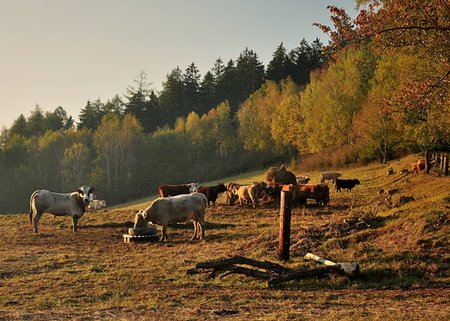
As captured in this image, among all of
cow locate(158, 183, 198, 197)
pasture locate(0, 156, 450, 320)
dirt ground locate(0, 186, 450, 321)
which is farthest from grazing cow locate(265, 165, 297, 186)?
dirt ground locate(0, 186, 450, 321)

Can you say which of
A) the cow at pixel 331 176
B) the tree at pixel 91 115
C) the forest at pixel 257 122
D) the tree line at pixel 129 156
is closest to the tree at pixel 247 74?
the forest at pixel 257 122

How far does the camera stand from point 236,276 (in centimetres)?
1195

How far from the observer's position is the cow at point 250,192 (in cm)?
2891

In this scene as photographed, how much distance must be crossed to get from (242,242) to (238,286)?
585cm

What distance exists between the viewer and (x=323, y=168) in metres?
53.5

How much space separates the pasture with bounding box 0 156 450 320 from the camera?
8.87m

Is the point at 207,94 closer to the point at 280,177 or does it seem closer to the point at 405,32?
the point at 280,177

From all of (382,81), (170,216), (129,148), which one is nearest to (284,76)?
(129,148)

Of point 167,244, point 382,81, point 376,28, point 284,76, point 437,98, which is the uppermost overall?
point 284,76

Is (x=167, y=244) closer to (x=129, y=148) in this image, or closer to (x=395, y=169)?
(x=395, y=169)

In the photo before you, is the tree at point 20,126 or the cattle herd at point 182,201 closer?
the cattle herd at point 182,201

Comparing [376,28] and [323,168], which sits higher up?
[376,28]

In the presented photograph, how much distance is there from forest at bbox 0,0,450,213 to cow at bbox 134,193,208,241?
28.7 ft

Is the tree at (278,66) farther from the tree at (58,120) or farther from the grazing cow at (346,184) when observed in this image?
the grazing cow at (346,184)
